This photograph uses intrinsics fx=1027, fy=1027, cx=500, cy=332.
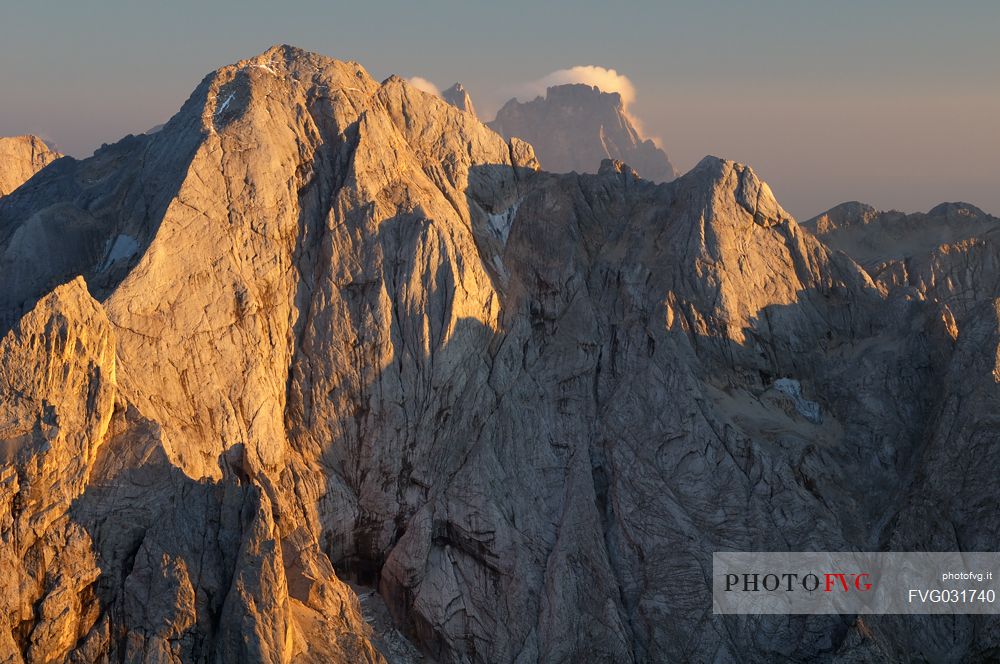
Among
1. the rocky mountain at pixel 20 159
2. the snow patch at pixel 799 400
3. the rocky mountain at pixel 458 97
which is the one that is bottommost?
the snow patch at pixel 799 400

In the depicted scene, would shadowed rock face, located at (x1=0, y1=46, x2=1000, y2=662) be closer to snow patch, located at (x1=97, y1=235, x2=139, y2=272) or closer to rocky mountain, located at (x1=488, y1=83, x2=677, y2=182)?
snow patch, located at (x1=97, y1=235, x2=139, y2=272)

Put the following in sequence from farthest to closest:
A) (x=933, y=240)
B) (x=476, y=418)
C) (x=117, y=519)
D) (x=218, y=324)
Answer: (x=933, y=240) < (x=476, y=418) < (x=218, y=324) < (x=117, y=519)

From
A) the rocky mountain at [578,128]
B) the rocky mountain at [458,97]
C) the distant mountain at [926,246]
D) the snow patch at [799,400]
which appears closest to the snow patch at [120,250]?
the snow patch at [799,400]

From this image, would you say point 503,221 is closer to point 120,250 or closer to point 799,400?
point 799,400

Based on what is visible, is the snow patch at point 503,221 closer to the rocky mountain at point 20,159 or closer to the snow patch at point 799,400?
the snow patch at point 799,400

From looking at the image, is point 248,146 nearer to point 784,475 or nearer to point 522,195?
point 522,195

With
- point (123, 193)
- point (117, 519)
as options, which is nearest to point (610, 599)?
→ point (117, 519)
